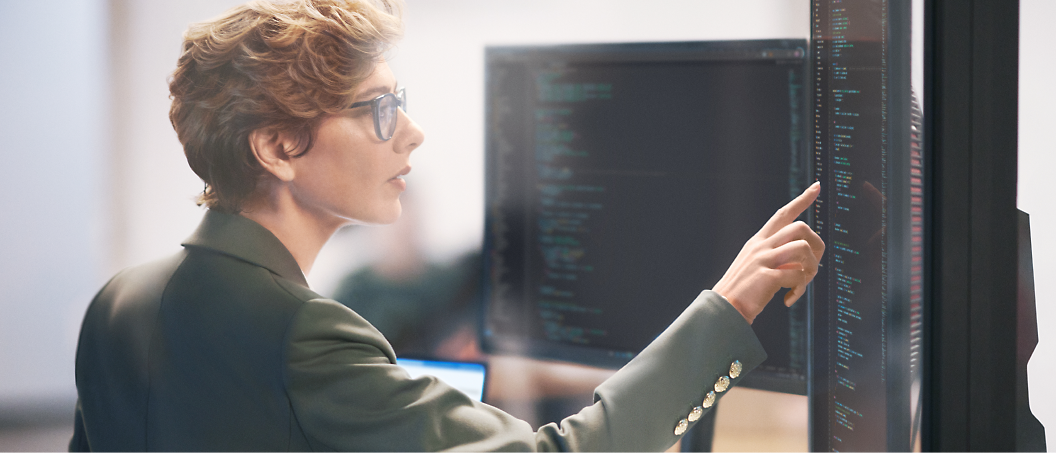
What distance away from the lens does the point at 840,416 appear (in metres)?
0.66

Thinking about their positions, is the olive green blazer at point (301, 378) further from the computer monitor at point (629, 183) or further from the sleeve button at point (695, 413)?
the computer monitor at point (629, 183)

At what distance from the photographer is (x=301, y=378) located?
0.60 metres

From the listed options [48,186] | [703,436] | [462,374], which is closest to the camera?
[703,436]

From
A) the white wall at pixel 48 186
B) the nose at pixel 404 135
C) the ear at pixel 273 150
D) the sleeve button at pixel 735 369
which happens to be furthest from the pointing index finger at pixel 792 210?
the white wall at pixel 48 186

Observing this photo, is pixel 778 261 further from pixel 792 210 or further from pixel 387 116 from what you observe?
pixel 387 116

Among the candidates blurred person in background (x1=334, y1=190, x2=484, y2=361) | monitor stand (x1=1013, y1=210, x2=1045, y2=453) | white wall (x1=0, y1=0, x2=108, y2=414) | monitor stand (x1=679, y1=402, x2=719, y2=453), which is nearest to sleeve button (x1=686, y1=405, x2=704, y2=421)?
monitor stand (x1=1013, y1=210, x2=1045, y2=453)

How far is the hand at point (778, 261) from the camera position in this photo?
24.6 inches

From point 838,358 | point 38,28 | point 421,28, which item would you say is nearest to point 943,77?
point 838,358

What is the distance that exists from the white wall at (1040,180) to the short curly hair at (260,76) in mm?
600

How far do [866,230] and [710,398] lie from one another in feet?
0.68

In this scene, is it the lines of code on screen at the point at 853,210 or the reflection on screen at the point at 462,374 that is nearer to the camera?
the lines of code on screen at the point at 853,210

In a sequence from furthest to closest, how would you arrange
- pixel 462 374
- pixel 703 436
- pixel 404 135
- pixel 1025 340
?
pixel 462 374 < pixel 703 436 < pixel 404 135 < pixel 1025 340

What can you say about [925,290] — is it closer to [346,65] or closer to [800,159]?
[800,159]

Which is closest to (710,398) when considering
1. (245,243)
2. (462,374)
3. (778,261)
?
(778,261)
